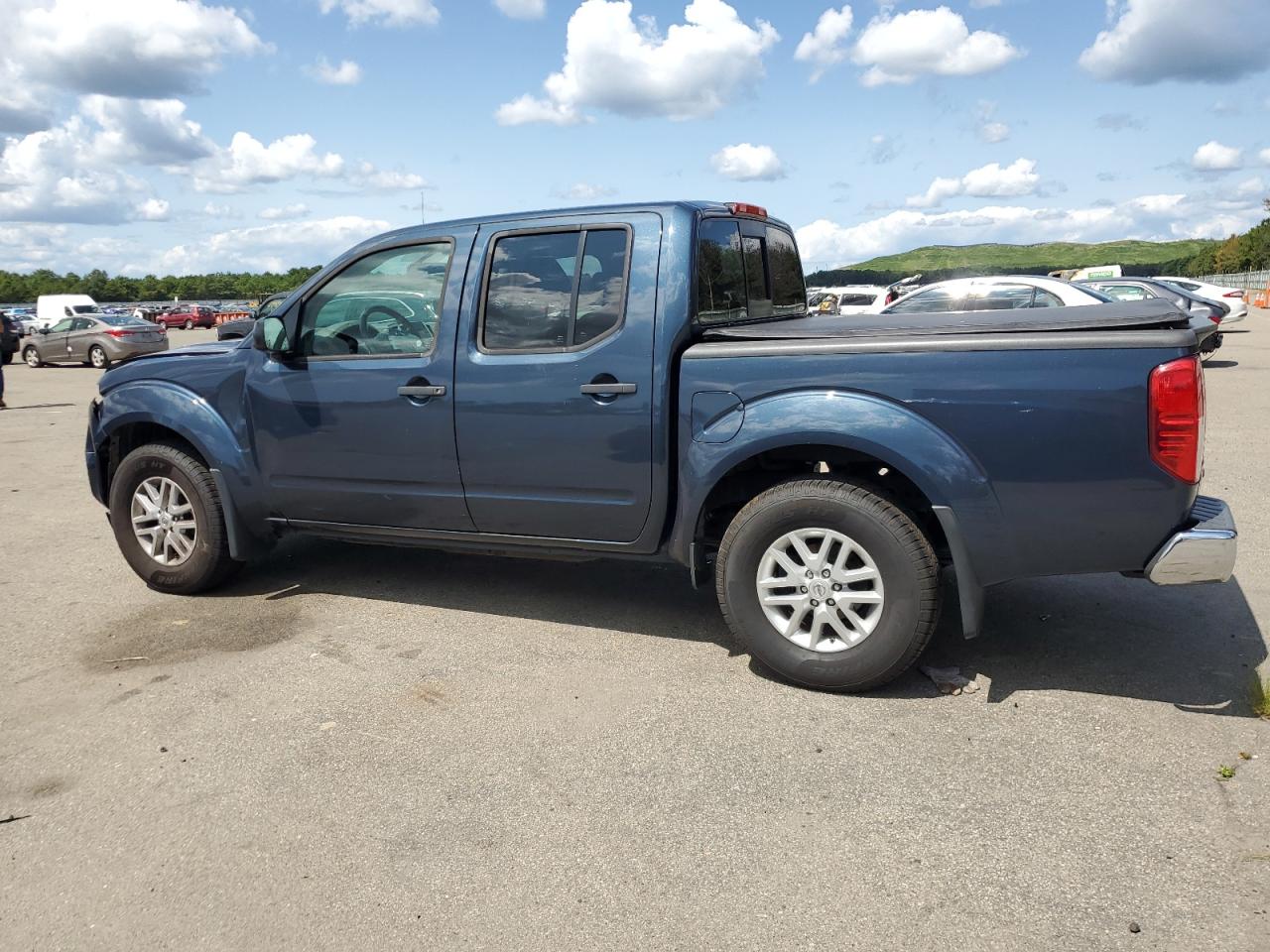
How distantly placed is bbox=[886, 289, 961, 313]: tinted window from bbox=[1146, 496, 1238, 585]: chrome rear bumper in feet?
29.6

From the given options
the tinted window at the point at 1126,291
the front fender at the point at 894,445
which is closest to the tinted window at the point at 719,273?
the front fender at the point at 894,445

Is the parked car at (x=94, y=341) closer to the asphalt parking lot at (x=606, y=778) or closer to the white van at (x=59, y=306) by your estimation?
the white van at (x=59, y=306)

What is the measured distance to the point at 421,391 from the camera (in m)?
4.89

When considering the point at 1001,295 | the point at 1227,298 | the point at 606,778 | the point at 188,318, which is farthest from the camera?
the point at 188,318

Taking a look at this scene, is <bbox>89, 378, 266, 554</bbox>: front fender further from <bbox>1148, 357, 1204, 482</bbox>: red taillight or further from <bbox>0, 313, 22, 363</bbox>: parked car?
<bbox>0, 313, 22, 363</bbox>: parked car

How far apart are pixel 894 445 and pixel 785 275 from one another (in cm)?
216

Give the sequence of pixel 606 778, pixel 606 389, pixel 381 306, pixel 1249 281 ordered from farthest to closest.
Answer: pixel 1249 281 < pixel 381 306 < pixel 606 389 < pixel 606 778

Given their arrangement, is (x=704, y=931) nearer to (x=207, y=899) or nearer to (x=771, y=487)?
(x=207, y=899)

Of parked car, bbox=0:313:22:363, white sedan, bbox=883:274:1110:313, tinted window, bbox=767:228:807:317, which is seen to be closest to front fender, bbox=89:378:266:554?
tinted window, bbox=767:228:807:317

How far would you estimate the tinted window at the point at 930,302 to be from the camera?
493 inches

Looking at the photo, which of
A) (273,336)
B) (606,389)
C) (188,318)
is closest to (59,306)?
(188,318)

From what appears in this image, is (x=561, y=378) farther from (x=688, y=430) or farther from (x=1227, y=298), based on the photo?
(x=1227, y=298)

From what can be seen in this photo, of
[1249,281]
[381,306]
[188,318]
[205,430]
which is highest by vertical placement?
[381,306]

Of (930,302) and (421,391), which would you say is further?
(930,302)
